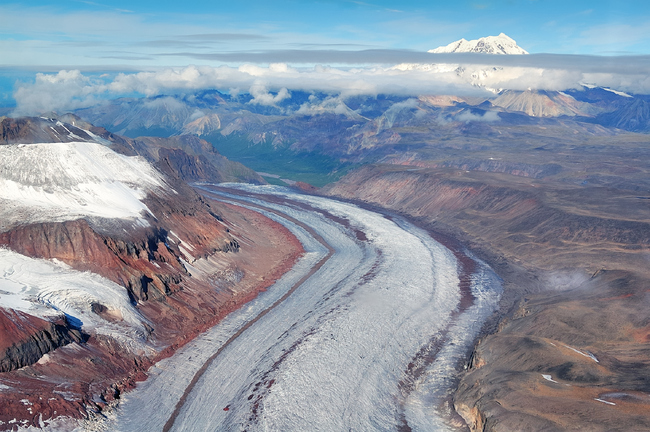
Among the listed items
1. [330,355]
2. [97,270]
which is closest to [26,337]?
[97,270]

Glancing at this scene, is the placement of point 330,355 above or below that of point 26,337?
below

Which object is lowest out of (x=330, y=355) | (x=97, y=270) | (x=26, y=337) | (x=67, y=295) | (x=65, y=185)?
(x=330, y=355)

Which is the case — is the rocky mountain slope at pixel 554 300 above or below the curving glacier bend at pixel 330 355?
above

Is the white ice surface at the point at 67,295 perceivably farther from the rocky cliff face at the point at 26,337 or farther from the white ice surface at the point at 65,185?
the white ice surface at the point at 65,185

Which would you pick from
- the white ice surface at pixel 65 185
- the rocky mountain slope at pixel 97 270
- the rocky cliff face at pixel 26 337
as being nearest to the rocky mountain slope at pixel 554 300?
the rocky mountain slope at pixel 97 270

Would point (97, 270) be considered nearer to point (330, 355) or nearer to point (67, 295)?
point (67, 295)

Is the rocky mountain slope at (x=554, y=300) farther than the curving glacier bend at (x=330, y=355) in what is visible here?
No
